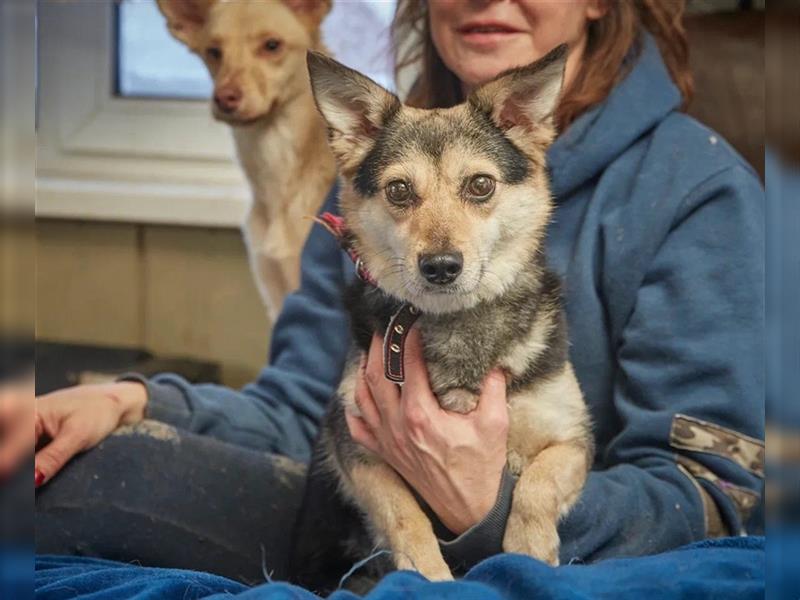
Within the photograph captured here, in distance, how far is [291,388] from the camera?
4.97 feet

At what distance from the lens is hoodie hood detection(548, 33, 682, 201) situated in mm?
1284

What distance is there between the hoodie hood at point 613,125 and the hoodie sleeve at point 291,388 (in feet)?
1.30

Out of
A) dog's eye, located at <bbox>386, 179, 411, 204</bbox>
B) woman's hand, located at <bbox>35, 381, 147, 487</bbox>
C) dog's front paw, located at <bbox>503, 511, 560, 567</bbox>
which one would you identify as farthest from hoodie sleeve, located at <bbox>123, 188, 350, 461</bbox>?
dog's front paw, located at <bbox>503, 511, 560, 567</bbox>

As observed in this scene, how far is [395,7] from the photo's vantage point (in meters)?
1.41

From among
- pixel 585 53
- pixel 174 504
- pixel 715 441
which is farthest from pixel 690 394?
pixel 174 504

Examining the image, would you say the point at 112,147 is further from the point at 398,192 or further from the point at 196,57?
the point at 398,192

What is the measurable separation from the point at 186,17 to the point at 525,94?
66 cm

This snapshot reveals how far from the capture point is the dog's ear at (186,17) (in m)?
1.43

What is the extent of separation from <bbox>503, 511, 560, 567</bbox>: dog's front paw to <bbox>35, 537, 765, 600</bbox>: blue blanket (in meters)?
0.08

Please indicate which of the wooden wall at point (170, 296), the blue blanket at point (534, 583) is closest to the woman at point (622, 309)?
the blue blanket at point (534, 583)

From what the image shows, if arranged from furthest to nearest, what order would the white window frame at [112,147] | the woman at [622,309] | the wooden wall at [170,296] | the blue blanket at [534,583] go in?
the wooden wall at [170,296]
the white window frame at [112,147]
the woman at [622,309]
the blue blanket at [534,583]

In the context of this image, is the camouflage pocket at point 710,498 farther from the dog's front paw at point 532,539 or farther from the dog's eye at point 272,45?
the dog's eye at point 272,45

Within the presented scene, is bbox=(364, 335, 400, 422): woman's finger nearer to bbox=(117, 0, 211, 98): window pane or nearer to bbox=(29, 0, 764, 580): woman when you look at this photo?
bbox=(29, 0, 764, 580): woman

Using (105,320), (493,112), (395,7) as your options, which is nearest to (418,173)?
(493,112)
